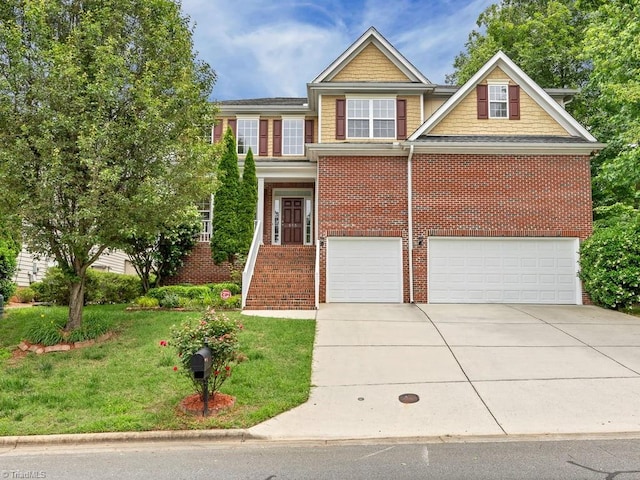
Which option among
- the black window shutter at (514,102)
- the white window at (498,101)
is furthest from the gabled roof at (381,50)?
the black window shutter at (514,102)

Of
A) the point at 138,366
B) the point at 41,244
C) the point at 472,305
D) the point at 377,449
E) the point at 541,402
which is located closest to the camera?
the point at 377,449

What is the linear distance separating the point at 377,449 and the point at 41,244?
7.08 meters

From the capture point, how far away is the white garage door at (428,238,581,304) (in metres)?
12.7

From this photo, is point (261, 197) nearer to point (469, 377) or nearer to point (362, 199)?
point (362, 199)

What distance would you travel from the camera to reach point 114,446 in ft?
15.5

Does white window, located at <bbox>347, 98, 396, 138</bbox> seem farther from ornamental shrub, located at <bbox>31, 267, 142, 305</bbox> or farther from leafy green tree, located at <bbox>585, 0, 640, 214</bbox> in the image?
ornamental shrub, located at <bbox>31, 267, 142, 305</bbox>

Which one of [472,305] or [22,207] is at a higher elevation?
[22,207]

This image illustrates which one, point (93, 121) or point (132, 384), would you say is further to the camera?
point (93, 121)

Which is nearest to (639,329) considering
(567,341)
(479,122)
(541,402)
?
(567,341)

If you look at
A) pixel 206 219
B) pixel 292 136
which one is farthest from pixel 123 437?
pixel 292 136

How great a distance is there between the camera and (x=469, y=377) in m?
6.52

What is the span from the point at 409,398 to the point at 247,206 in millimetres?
9331

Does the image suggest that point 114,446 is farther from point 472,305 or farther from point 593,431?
point 472,305

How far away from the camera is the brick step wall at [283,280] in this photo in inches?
452
